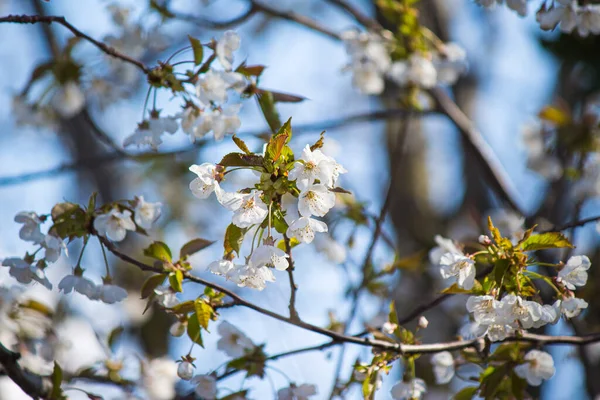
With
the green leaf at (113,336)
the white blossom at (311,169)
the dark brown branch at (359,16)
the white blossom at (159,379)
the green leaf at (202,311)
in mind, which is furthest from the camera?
the dark brown branch at (359,16)

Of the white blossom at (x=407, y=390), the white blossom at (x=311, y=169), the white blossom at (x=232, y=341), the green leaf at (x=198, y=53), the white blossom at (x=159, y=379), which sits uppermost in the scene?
the green leaf at (x=198, y=53)

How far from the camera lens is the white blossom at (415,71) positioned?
87.3 inches

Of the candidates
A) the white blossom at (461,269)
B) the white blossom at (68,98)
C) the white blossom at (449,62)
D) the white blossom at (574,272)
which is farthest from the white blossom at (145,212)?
the white blossom at (449,62)

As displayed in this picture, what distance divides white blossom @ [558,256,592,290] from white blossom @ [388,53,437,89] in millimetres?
1119

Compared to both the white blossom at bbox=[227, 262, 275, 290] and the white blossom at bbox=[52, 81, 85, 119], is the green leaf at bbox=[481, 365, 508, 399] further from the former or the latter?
the white blossom at bbox=[52, 81, 85, 119]

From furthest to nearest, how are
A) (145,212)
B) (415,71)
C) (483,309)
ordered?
(415,71), (145,212), (483,309)

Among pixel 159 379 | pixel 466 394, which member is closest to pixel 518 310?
pixel 466 394

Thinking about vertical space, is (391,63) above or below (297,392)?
above

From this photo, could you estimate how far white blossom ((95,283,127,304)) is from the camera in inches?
56.4

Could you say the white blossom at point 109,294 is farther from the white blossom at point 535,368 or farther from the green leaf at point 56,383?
the white blossom at point 535,368

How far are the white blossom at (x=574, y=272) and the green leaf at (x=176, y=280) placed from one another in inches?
31.2

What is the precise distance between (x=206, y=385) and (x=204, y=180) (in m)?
0.61

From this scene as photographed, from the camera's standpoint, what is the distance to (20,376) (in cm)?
139

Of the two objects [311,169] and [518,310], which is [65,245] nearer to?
[311,169]
